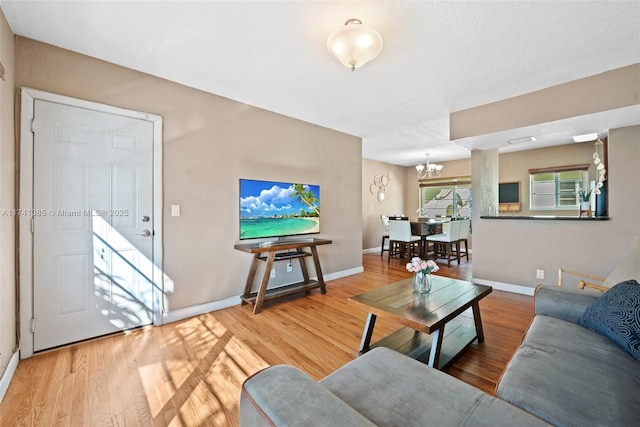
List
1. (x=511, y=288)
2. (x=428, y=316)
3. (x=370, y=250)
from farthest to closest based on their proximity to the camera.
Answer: (x=370, y=250) < (x=511, y=288) < (x=428, y=316)

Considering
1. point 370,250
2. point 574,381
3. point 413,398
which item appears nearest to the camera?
point 413,398

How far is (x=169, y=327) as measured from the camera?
8.66ft

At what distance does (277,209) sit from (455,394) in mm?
2847

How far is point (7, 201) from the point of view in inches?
72.9

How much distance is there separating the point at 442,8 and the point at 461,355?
8.34ft

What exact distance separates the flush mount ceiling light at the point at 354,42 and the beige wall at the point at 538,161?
5.16 metres

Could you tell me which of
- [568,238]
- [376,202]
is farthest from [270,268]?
[376,202]

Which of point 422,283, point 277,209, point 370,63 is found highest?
point 370,63

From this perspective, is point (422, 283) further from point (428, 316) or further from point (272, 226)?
point (272, 226)

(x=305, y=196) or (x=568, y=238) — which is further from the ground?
(x=305, y=196)

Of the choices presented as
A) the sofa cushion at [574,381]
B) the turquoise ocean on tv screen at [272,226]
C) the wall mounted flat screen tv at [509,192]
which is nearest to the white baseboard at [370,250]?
the wall mounted flat screen tv at [509,192]

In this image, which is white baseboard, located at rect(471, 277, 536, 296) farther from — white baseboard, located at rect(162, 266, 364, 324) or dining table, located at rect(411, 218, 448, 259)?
white baseboard, located at rect(162, 266, 364, 324)

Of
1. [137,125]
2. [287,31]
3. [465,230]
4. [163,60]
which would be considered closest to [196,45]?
[163,60]

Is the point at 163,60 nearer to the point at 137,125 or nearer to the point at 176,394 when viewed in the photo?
the point at 137,125
